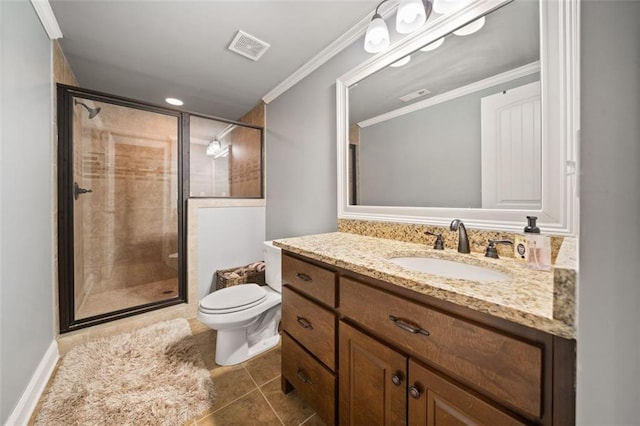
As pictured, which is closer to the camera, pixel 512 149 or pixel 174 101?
pixel 512 149

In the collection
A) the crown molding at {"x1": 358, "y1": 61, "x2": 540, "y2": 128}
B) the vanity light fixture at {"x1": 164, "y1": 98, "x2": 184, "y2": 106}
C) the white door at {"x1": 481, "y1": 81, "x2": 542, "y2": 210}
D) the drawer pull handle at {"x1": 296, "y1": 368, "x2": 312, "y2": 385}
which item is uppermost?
the vanity light fixture at {"x1": 164, "y1": 98, "x2": 184, "y2": 106}

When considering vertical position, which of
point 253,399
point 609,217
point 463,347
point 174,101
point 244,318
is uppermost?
point 174,101

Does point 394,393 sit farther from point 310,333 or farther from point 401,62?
point 401,62

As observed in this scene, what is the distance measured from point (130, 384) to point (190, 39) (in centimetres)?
226

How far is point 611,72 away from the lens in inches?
13.6

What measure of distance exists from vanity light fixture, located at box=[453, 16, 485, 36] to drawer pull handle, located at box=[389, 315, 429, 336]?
132 centimetres

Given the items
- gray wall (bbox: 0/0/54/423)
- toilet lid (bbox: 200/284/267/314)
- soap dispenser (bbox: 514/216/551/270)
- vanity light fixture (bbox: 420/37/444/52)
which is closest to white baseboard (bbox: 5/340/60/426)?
gray wall (bbox: 0/0/54/423)

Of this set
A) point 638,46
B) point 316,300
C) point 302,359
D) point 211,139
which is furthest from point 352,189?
point 211,139

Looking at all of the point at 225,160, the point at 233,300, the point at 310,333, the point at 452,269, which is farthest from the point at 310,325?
the point at 225,160

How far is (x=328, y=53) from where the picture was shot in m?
1.77

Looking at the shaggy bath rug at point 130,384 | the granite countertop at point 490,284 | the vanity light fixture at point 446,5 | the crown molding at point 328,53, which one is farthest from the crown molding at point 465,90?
the shaggy bath rug at point 130,384

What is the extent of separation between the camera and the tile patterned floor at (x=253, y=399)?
1.15m

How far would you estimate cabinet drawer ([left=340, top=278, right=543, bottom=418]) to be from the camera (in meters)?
0.49

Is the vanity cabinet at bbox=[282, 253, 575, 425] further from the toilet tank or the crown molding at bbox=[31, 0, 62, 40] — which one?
the crown molding at bbox=[31, 0, 62, 40]
